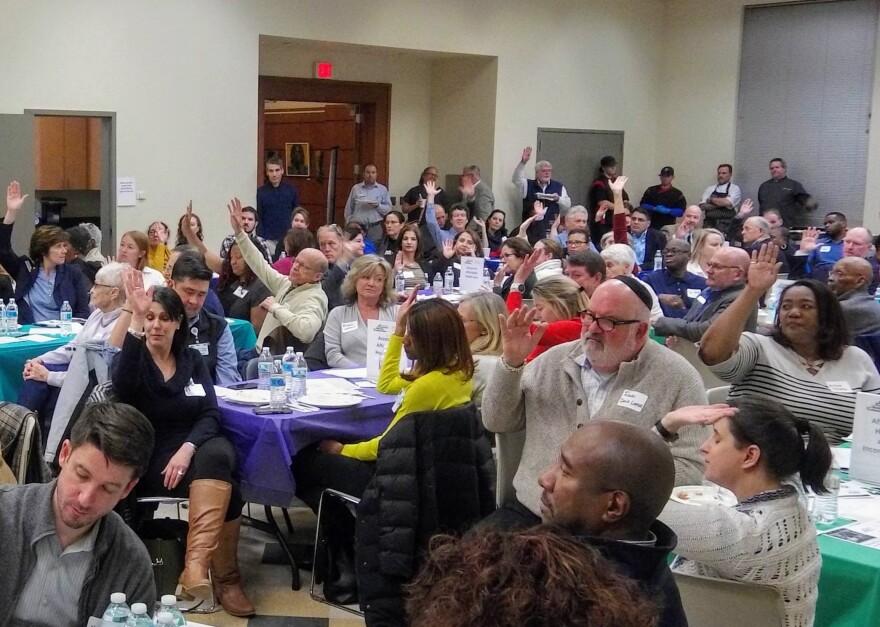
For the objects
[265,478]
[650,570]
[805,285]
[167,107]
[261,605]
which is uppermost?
[167,107]

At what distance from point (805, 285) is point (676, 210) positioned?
36.6ft

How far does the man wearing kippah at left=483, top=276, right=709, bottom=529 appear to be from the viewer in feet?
10.3

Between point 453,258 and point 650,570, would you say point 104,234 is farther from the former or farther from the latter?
point 650,570

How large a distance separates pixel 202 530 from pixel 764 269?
231cm

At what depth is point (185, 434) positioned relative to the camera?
4.14m

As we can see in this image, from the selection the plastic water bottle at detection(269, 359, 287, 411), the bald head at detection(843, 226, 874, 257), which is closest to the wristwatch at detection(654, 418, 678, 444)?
the plastic water bottle at detection(269, 359, 287, 411)

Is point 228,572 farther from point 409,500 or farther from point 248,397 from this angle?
point 409,500

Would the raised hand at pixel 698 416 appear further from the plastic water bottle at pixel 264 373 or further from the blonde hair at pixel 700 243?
the blonde hair at pixel 700 243

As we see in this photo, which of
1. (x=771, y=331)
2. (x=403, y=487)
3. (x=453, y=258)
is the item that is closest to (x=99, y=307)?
(x=403, y=487)

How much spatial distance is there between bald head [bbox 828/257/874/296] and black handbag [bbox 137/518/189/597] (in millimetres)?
3571

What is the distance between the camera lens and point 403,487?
129 inches

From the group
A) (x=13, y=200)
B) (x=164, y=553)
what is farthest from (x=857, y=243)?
(x=13, y=200)

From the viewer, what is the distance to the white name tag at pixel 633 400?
3.12 metres

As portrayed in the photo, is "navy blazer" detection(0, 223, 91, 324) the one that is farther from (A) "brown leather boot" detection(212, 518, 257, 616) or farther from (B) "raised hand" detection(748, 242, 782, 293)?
(B) "raised hand" detection(748, 242, 782, 293)
